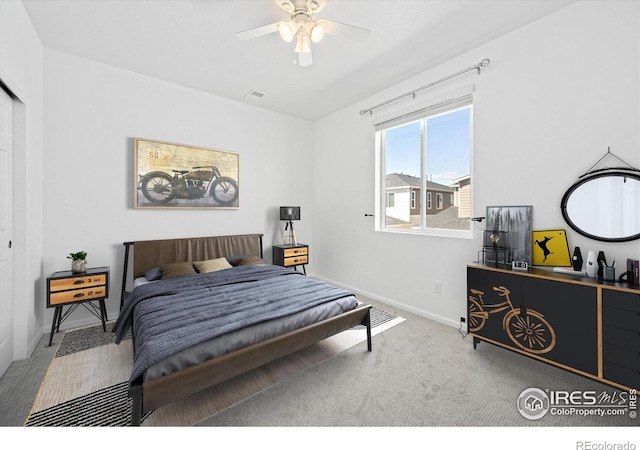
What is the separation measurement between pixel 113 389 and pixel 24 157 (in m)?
2.10

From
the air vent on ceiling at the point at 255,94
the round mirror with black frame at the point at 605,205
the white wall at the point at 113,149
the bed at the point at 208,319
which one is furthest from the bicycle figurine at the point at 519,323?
the air vent on ceiling at the point at 255,94

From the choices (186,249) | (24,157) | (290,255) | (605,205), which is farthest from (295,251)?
(605,205)

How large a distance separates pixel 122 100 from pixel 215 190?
4.89 feet

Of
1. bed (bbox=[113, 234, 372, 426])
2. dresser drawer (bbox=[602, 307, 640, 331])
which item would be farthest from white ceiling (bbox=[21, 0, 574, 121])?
dresser drawer (bbox=[602, 307, 640, 331])

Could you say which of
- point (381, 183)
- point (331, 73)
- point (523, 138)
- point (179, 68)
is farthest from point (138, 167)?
point (523, 138)

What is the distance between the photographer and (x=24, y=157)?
92.0 inches

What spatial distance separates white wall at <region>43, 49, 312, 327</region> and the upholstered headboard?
140 mm

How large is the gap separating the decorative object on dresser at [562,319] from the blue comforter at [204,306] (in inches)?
50.6

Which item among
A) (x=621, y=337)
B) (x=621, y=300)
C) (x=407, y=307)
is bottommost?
(x=407, y=307)

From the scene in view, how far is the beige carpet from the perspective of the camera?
166 cm

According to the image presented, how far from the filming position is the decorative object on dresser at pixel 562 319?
1.73m

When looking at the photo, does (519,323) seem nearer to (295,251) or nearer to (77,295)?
(295,251)
